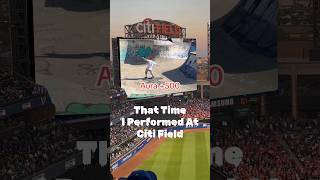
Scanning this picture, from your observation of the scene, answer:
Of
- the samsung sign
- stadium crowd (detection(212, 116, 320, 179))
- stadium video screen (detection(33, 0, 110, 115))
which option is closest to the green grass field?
stadium crowd (detection(212, 116, 320, 179))

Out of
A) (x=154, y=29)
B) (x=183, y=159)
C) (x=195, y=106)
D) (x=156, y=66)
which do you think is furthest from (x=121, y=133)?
(x=154, y=29)

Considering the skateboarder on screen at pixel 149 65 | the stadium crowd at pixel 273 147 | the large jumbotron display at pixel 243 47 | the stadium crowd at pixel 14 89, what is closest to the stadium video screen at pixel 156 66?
the skateboarder on screen at pixel 149 65

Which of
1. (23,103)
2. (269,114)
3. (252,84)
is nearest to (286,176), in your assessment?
(269,114)

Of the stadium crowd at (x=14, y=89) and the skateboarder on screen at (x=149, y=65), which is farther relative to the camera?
the skateboarder on screen at (x=149, y=65)

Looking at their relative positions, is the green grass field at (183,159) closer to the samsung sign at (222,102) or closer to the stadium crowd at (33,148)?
the samsung sign at (222,102)

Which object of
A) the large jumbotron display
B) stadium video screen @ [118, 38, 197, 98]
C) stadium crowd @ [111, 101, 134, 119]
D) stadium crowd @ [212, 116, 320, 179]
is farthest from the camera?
stadium video screen @ [118, 38, 197, 98]

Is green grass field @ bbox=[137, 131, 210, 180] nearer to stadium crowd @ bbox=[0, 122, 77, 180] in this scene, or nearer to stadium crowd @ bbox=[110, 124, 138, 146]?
stadium crowd @ bbox=[110, 124, 138, 146]

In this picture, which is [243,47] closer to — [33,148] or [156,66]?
[156,66]
